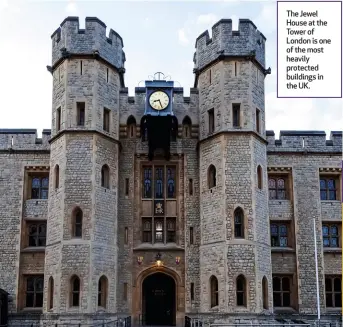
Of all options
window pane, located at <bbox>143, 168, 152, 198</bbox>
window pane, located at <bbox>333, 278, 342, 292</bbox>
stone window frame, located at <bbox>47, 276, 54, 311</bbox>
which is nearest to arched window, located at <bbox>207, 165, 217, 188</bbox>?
window pane, located at <bbox>143, 168, 152, 198</bbox>

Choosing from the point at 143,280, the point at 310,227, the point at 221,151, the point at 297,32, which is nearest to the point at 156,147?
the point at 221,151

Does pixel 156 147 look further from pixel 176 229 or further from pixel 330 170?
pixel 330 170

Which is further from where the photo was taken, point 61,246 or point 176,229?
point 176,229

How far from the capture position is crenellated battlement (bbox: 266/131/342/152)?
28.2 m

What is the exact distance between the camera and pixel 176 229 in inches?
1029

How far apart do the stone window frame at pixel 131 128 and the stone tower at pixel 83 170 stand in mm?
981

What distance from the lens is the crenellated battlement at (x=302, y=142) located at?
92.7 feet

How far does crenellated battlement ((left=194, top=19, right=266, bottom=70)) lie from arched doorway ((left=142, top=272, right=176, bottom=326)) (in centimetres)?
1007

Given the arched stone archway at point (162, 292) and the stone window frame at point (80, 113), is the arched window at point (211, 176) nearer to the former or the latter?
the arched stone archway at point (162, 292)

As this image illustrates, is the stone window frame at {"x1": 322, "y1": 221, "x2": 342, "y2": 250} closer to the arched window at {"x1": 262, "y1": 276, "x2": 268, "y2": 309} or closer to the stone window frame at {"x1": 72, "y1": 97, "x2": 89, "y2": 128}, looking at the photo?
the arched window at {"x1": 262, "y1": 276, "x2": 268, "y2": 309}

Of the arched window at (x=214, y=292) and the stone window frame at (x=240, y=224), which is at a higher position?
the stone window frame at (x=240, y=224)

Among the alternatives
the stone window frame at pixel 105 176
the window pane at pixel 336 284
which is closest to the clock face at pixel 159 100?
the stone window frame at pixel 105 176

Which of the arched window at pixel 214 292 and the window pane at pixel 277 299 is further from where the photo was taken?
the window pane at pixel 277 299

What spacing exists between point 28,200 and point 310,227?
44.7 ft
